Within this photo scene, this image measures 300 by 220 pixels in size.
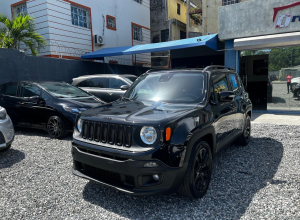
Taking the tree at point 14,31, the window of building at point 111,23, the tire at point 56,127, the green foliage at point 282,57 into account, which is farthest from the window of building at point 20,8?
the green foliage at point 282,57

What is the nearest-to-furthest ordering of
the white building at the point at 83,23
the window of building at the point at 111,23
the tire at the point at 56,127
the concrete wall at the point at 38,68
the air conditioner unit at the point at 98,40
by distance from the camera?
1. the tire at the point at 56,127
2. the concrete wall at the point at 38,68
3. the white building at the point at 83,23
4. the air conditioner unit at the point at 98,40
5. the window of building at the point at 111,23

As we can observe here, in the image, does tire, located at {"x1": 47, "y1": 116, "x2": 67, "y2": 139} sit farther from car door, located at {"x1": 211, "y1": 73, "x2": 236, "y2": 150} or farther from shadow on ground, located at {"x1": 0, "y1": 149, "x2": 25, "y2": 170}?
car door, located at {"x1": 211, "y1": 73, "x2": 236, "y2": 150}

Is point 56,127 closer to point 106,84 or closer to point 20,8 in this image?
point 106,84

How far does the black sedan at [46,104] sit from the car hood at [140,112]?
285 cm

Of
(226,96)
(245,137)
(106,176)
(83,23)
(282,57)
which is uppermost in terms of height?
(83,23)

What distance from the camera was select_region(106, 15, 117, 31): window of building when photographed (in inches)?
678

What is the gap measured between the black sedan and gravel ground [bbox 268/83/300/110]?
7364 millimetres

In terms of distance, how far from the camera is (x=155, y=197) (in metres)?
3.09

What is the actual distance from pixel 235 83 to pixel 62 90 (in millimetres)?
4586

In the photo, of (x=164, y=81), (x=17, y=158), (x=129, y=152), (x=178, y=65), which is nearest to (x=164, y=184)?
(x=129, y=152)

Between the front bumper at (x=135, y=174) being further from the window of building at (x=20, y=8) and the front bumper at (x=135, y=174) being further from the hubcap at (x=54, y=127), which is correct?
the window of building at (x=20, y=8)

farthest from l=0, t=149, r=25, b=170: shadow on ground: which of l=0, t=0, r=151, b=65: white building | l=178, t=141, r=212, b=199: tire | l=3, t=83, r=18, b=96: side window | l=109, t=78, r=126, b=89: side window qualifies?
l=0, t=0, r=151, b=65: white building

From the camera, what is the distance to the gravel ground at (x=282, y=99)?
9.40m

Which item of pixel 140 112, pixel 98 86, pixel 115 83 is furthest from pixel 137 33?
pixel 140 112
